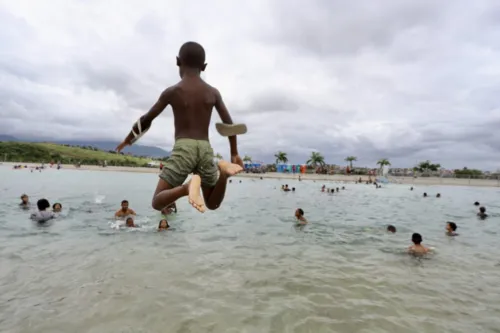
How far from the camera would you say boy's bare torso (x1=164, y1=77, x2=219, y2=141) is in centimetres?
384

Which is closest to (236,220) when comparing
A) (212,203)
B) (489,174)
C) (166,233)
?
(166,233)

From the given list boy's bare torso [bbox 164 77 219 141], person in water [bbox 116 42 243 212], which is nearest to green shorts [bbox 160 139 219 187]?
person in water [bbox 116 42 243 212]

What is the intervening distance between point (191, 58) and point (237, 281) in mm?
6838

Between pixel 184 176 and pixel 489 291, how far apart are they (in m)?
9.77

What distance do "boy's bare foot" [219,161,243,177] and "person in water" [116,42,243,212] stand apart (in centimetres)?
1

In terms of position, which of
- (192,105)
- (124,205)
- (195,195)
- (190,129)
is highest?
(192,105)

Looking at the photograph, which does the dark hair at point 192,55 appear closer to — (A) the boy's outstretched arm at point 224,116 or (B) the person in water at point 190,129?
(B) the person in water at point 190,129

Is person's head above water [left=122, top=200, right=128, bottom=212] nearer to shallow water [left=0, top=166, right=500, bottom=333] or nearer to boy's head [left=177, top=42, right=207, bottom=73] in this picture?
shallow water [left=0, top=166, right=500, bottom=333]

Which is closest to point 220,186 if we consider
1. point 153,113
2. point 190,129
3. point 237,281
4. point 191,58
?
point 190,129

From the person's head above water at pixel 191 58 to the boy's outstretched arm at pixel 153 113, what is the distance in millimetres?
349

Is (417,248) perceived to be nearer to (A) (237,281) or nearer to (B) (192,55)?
(A) (237,281)

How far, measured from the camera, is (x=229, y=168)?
12.0ft

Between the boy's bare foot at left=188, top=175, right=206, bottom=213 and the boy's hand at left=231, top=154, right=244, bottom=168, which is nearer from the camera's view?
the boy's bare foot at left=188, top=175, right=206, bottom=213

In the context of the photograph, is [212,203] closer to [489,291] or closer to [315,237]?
[489,291]
